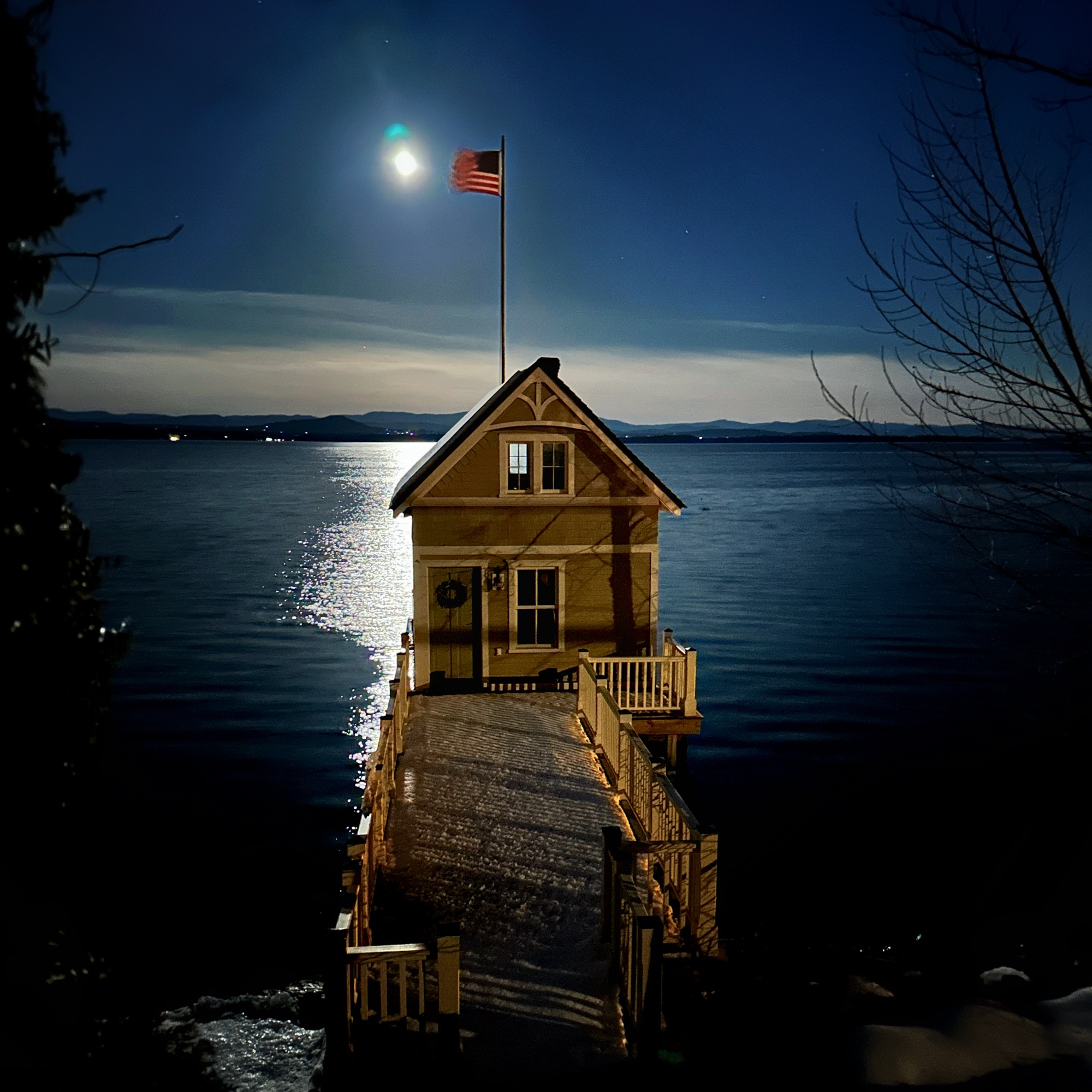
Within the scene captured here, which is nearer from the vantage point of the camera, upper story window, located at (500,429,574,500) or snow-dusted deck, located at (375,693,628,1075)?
snow-dusted deck, located at (375,693,628,1075)

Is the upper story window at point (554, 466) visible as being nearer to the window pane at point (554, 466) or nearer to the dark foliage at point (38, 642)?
the window pane at point (554, 466)

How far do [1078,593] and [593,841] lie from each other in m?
51.6

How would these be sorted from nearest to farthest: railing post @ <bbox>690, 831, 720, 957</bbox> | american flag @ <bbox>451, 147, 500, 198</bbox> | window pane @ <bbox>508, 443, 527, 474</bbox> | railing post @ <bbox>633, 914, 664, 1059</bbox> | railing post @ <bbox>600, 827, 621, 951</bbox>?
railing post @ <bbox>633, 914, 664, 1059</bbox>, railing post @ <bbox>600, 827, 621, 951</bbox>, railing post @ <bbox>690, 831, 720, 957</bbox>, window pane @ <bbox>508, 443, 527, 474</bbox>, american flag @ <bbox>451, 147, 500, 198</bbox>

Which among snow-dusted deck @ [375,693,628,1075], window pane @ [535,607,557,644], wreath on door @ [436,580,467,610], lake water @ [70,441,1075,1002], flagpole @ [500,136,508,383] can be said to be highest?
flagpole @ [500,136,508,383]

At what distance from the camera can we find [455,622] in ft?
65.1

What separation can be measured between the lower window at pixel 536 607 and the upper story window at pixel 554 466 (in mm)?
1992

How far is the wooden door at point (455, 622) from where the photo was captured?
64.5 ft

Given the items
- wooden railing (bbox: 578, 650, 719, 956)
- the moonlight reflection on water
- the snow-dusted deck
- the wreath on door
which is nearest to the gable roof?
the wreath on door

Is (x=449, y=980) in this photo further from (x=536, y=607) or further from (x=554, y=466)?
(x=554, y=466)

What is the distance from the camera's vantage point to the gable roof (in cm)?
1898

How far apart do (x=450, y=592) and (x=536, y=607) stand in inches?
81.5

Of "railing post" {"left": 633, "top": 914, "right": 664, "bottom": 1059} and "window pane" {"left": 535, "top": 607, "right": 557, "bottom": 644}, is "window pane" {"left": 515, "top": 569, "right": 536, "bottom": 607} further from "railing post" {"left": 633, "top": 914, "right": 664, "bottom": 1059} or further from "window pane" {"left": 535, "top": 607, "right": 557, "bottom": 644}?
"railing post" {"left": 633, "top": 914, "right": 664, "bottom": 1059}

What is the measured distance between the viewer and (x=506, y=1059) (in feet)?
23.8

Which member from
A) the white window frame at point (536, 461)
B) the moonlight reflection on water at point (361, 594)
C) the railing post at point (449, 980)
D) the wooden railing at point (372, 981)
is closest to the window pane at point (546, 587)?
the white window frame at point (536, 461)
